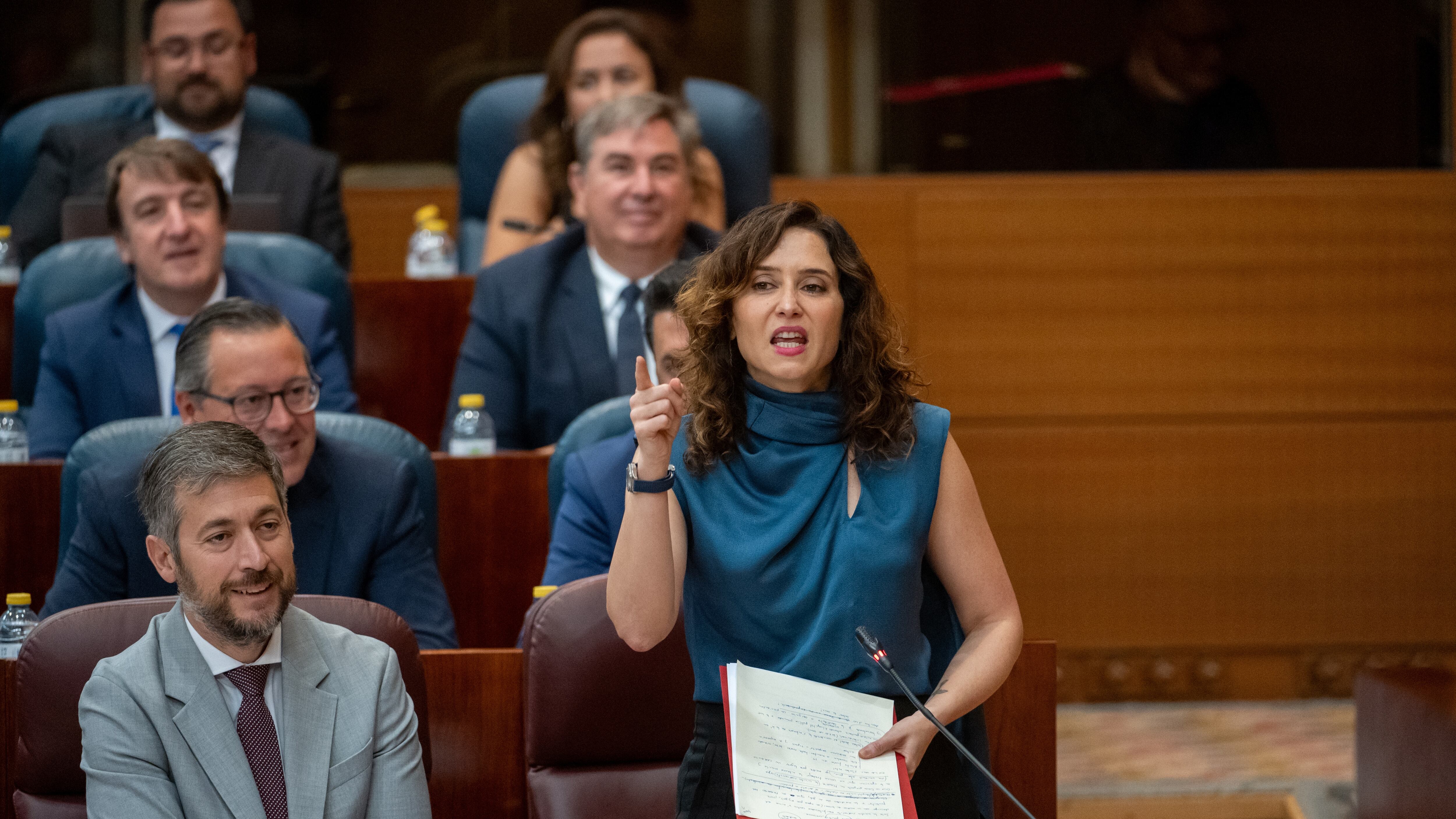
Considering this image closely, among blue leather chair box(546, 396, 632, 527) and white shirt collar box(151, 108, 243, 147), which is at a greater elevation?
white shirt collar box(151, 108, 243, 147)

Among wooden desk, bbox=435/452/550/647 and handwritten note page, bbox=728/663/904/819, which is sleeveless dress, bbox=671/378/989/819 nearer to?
handwritten note page, bbox=728/663/904/819

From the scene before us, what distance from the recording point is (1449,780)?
187 cm

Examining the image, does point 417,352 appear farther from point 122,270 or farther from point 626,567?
point 626,567

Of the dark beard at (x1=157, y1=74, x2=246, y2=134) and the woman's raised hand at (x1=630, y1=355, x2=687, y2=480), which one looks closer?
the woman's raised hand at (x1=630, y1=355, x2=687, y2=480)

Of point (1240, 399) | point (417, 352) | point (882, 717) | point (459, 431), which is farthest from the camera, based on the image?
point (1240, 399)

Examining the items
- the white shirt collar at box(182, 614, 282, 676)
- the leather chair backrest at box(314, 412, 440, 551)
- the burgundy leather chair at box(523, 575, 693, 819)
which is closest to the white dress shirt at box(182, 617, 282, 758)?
the white shirt collar at box(182, 614, 282, 676)

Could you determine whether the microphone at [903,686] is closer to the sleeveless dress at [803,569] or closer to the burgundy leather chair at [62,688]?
the sleeveless dress at [803,569]

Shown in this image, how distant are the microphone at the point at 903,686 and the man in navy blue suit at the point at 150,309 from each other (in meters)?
1.42

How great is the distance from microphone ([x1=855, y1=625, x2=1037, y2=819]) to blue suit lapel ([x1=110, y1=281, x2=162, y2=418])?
1.52m

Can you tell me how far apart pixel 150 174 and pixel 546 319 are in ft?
2.20

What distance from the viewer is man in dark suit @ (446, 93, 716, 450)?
249cm

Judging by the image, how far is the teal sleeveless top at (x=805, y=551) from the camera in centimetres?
126

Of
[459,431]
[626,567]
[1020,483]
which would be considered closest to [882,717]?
[626,567]

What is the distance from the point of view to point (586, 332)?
2514mm
